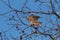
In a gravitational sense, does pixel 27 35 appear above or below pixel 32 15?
below

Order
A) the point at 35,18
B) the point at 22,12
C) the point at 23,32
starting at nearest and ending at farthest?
1. the point at 35,18
2. the point at 22,12
3. the point at 23,32

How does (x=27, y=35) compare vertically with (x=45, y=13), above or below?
below

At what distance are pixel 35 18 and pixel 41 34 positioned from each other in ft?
1.84

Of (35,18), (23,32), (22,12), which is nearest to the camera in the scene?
(35,18)

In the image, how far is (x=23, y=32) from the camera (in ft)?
13.4

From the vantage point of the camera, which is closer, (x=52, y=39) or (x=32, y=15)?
(x=32, y=15)

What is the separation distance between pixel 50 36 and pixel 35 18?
2.74ft

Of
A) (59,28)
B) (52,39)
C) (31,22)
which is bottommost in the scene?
(52,39)

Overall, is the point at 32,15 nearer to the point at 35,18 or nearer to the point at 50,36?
the point at 35,18

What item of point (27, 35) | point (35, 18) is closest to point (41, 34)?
point (27, 35)

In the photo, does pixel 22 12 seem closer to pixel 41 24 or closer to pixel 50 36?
pixel 41 24

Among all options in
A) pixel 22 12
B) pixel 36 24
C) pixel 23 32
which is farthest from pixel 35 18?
pixel 23 32

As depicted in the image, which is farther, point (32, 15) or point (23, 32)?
point (23, 32)

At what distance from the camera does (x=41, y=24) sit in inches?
145
